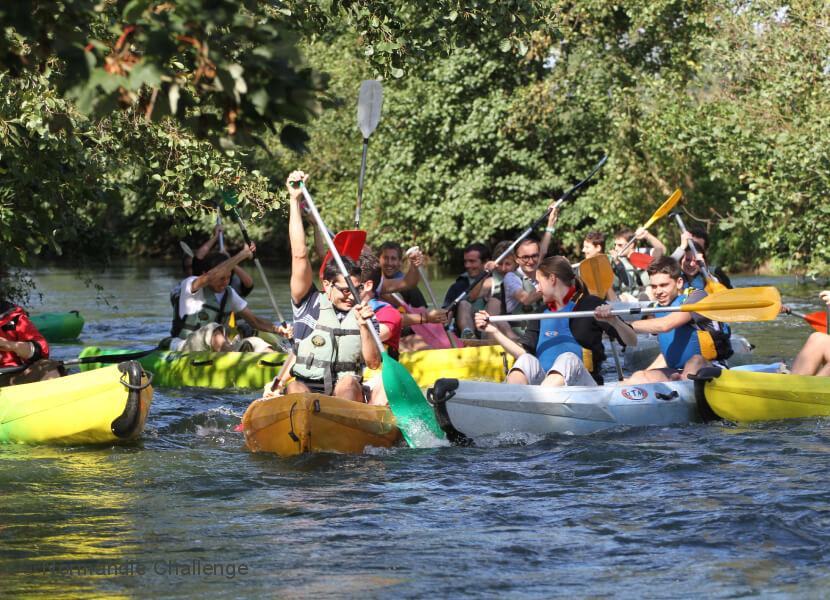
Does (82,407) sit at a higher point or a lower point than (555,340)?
lower

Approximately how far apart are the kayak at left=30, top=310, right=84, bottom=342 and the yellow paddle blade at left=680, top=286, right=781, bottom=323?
30.7ft

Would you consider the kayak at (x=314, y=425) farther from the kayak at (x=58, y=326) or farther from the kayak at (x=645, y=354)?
the kayak at (x=58, y=326)

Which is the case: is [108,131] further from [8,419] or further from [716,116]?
[716,116]

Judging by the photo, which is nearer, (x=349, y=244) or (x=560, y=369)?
(x=349, y=244)

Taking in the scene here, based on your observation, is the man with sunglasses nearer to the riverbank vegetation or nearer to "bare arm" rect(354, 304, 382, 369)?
"bare arm" rect(354, 304, 382, 369)

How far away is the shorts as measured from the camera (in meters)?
7.37

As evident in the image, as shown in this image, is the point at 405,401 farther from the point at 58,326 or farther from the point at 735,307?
the point at 58,326

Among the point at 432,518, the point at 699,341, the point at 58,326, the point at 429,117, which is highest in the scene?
the point at 429,117

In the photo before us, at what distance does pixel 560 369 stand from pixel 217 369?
3655 millimetres

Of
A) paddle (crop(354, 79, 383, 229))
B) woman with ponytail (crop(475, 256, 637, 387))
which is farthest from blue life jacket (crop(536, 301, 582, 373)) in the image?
paddle (crop(354, 79, 383, 229))

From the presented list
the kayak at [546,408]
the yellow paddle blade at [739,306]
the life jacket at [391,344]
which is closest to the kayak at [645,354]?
the yellow paddle blade at [739,306]

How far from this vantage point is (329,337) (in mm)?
6754

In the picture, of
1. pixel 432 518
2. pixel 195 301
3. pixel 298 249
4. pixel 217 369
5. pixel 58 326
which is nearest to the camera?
pixel 432 518

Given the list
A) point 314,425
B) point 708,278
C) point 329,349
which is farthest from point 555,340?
point 708,278
